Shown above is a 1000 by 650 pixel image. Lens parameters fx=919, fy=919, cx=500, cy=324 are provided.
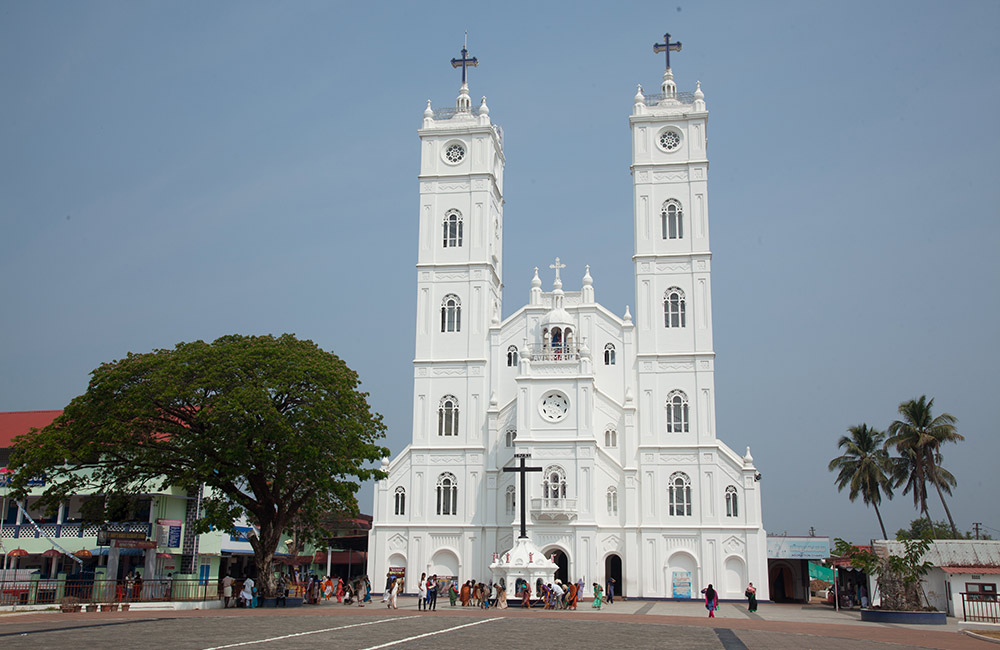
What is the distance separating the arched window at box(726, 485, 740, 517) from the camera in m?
47.9

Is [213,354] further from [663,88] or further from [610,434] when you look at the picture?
[663,88]

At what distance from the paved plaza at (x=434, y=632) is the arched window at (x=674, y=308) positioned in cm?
2204

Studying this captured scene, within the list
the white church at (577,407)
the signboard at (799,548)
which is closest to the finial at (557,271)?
the white church at (577,407)

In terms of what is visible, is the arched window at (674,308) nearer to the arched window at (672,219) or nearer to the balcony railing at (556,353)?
the arched window at (672,219)

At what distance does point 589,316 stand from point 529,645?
35149 mm

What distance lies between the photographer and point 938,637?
78.1ft

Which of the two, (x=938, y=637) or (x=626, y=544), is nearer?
(x=938, y=637)

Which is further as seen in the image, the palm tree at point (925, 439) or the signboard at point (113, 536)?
the palm tree at point (925, 439)

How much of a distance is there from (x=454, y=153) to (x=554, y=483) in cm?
2115

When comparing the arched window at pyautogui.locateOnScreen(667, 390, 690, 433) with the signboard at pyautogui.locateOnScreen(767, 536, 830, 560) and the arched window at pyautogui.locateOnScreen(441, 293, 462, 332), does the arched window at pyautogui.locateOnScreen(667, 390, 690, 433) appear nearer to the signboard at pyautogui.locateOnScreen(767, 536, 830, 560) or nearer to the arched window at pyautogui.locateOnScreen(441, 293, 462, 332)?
the signboard at pyautogui.locateOnScreen(767, 536, 830, 560)

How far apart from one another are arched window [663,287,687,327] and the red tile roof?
107ft

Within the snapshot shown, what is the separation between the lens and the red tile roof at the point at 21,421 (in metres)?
46.7

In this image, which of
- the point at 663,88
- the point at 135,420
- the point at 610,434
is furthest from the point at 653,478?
the point at 135,420

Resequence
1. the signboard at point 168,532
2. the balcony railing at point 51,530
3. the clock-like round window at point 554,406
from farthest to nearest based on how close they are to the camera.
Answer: the clock-like round window at point 554,406
the signboard at point 168,532
the balcony railing at point 51,530
